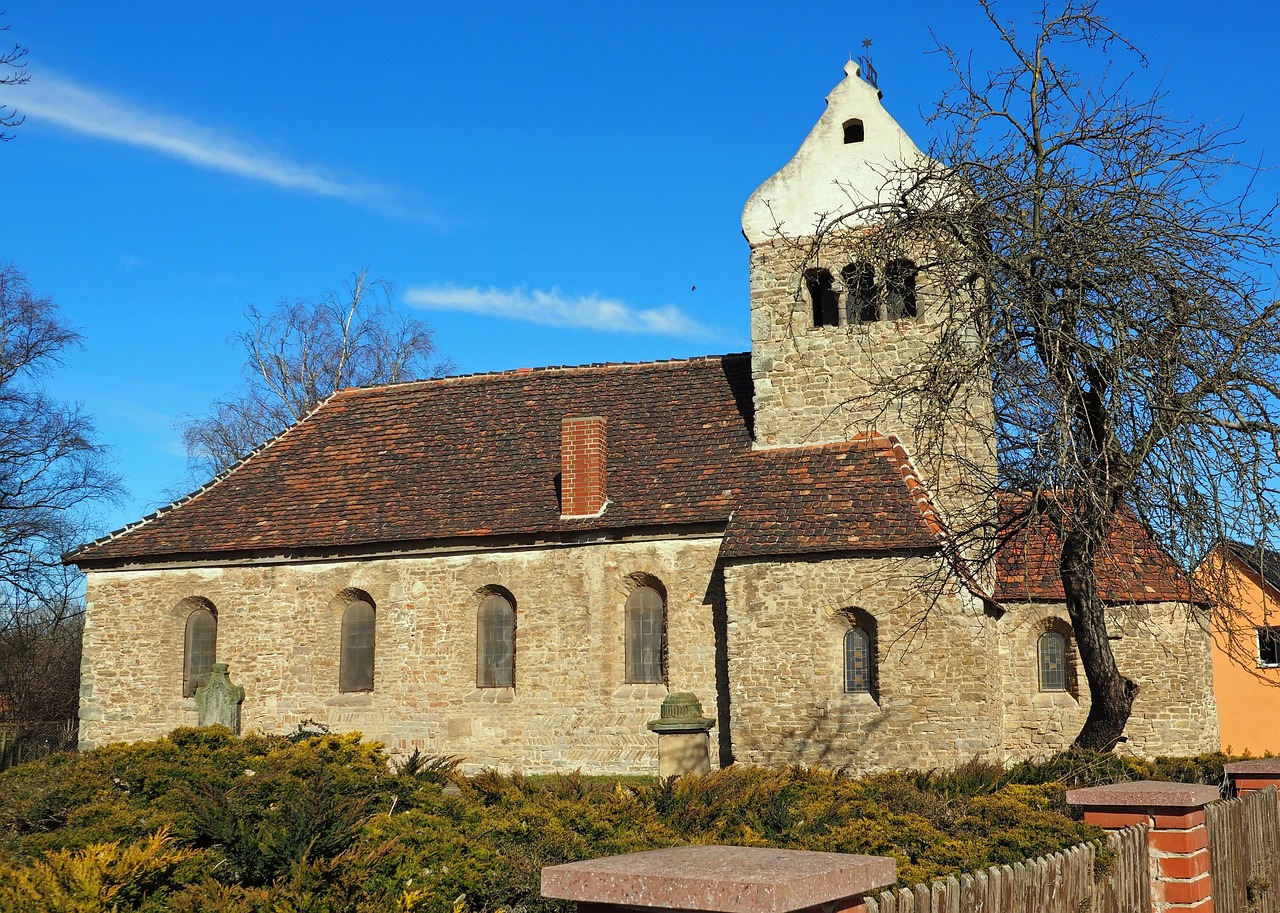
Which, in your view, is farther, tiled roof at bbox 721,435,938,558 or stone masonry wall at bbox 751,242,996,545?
stone masonry wall at bbox 751,242,996,545

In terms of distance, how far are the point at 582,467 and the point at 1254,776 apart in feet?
41.0

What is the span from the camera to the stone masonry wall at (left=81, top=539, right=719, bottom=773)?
65.5 ft

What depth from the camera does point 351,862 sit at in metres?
7.24

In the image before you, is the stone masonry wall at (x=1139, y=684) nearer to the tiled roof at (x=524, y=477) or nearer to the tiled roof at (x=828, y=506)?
the tiled roof at (x=828, y=506)

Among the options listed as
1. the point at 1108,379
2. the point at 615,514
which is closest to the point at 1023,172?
the point at 1108,379

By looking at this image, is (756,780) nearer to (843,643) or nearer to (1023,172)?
(1023,172)

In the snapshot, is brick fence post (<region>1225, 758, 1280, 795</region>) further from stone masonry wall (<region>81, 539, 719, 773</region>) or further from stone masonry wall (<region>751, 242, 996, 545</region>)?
stone masonry wall (<region>81, 539, 719, 773</region>)

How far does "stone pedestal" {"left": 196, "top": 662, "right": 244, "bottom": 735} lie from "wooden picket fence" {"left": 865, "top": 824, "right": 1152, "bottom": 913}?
16285mm

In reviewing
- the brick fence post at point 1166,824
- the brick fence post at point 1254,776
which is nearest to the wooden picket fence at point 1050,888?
the brick fence post at point 1166,824

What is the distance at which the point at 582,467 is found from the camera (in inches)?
828

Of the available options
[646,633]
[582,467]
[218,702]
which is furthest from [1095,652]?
[218,702]

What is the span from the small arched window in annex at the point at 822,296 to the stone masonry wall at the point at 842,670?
520 centimetres

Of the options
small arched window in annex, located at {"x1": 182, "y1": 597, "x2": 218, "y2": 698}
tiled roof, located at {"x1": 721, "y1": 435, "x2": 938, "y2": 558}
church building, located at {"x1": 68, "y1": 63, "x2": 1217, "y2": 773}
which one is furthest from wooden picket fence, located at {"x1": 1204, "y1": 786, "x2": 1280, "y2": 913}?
small arched window in annex, located at {"x1": 182, "y1": 597, "x2": 218, "y2": 698}

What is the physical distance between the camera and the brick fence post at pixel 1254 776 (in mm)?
10719
